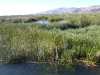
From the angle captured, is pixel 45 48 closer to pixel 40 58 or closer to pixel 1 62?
pixel 40 58

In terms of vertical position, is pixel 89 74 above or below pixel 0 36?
below

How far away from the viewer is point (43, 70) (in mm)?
9766

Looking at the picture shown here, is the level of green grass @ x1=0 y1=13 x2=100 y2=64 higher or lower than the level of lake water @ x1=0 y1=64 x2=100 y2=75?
higher

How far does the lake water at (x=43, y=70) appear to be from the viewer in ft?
31.1

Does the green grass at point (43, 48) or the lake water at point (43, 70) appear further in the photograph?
the green grass at point (43, 48)

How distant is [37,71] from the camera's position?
9.66 meters

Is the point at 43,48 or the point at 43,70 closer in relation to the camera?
the point at 43,70

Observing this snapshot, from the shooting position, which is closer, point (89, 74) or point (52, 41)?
point (89, 74)

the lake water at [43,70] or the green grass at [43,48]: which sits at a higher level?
the green grass at [43,48]

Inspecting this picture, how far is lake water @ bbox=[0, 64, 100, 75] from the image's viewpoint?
9.48m

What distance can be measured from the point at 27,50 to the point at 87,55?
9.34 ft

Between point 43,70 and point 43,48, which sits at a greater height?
point 43,48

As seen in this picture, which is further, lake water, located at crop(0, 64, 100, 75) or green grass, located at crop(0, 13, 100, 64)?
green grass, located at crop(0, 13, 100, 64)

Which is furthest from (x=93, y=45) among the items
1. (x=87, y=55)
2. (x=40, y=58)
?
(x=40, y=58)
